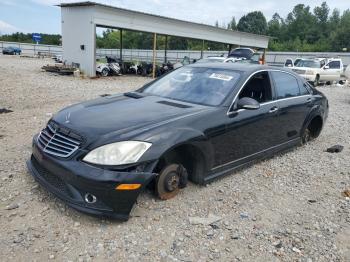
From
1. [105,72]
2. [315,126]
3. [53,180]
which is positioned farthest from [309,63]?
[53,180]

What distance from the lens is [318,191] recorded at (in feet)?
14.8

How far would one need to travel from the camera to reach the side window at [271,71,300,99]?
5.30 m

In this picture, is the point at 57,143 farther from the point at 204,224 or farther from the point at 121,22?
the point at 121,22

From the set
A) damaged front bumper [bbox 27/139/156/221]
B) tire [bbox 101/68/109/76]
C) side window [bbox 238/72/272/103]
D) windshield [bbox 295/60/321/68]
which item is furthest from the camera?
windshield [bbox 295/60/321/68]

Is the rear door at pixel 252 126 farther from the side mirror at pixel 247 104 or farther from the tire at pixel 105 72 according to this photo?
the tire at pixel 105 72

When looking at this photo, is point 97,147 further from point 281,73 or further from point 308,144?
point 308,144

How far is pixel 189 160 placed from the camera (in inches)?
160

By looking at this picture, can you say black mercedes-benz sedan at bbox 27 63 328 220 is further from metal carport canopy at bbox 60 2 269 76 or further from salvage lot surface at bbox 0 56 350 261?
metal carport canopy at bbox 60 2 269 76

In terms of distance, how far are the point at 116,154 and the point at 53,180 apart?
31.3 inches

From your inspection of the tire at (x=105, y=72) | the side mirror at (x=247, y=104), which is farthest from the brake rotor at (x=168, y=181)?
the tire at (x=105, y=72)

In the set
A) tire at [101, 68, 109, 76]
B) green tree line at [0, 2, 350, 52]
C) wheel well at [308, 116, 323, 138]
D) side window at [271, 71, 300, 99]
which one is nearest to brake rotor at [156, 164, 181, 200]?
side window at [271, 71, 300, 99]

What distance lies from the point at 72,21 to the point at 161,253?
64.5 feet

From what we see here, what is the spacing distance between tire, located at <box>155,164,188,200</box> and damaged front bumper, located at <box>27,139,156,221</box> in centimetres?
40

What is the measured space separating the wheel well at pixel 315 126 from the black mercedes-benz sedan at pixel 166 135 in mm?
949
